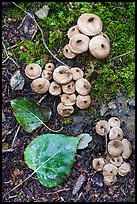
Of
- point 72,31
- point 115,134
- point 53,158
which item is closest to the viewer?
point 53,158

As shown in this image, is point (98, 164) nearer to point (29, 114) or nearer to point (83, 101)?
point (83, 101)

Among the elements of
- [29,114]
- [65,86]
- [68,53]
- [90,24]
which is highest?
[90,24]

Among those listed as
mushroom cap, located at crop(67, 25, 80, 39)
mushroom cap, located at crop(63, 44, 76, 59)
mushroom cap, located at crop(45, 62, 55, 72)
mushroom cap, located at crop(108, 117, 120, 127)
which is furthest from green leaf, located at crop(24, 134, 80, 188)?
mushroom cap, located at crop(67, 25, 80, 39)

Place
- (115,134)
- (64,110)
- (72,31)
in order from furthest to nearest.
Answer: (72,31), (64,110), (115,134)

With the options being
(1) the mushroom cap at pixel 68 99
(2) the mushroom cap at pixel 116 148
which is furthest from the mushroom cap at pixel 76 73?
(2) the mushroom cap at pixel 116 148

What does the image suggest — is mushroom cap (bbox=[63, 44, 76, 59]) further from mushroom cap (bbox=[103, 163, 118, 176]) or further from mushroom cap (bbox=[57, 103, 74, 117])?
mushroom cap (bbox=[103, 163, 118, 176])

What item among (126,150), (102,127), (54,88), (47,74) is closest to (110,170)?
(126,150)

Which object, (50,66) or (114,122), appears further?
(50,66)
